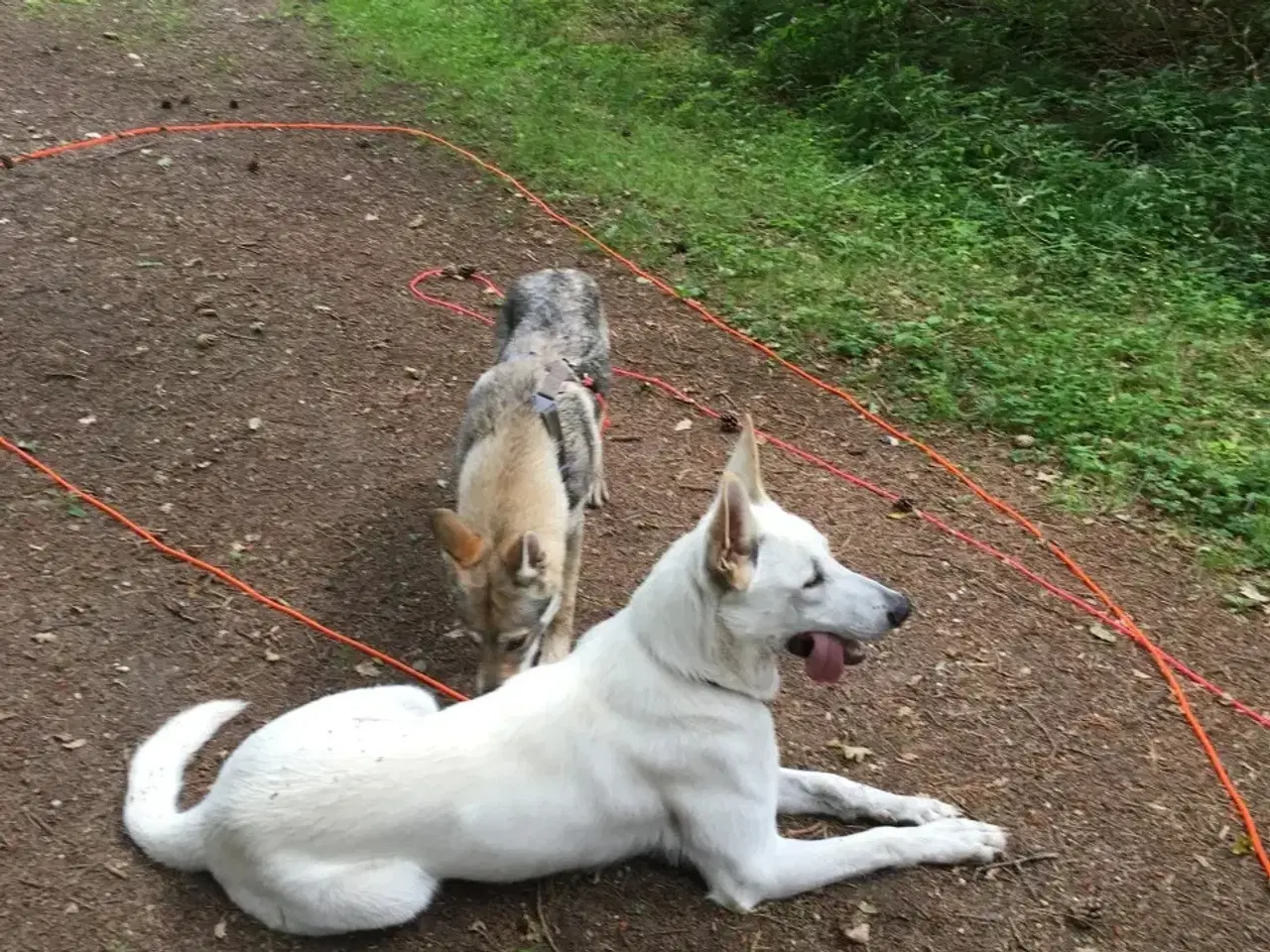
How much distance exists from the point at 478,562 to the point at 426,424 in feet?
6.69

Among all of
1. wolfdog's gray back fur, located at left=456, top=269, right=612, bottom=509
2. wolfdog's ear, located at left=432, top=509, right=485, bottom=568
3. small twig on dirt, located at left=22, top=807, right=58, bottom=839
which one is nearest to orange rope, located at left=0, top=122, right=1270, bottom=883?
wolfdog's ear, located at left=432, top=509, right=485, bottom=568

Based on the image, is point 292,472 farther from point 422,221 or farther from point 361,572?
point 422,221

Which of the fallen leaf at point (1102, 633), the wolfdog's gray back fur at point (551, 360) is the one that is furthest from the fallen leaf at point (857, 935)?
the wolfdog's gray back fur at point (551, 360)

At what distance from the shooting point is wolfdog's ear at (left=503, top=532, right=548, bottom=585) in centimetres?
364

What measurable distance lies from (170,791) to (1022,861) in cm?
290

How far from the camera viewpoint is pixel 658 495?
5.25 m

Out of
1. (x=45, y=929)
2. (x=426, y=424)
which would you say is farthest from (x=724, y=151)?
(x=45, y=929)

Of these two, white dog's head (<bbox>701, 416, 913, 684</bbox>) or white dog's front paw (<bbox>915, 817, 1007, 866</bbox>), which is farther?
white dog's front paw (<bbox>915, 817, 1007, 866</bbox>)

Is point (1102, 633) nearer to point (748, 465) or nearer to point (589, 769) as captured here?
point (748, 465)

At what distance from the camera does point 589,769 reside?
10.0ft

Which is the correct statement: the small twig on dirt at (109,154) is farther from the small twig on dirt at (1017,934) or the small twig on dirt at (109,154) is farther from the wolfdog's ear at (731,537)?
the small twig on dirt at (1017,934)

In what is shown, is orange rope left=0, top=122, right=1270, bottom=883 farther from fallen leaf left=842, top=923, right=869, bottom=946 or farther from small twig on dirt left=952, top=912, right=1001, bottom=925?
fallen leaf left=842, top=923, right=869, bottom=946

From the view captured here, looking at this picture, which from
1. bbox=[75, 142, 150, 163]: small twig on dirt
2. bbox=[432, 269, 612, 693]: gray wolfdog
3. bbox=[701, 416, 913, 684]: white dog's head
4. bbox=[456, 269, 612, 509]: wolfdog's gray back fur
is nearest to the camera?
bbox=[701, 416, 913, 684]: white dog's head

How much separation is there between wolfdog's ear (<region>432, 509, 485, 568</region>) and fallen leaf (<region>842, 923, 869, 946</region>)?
5.77 feet
